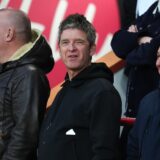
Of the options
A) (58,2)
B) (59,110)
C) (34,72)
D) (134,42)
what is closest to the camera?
(59,110)

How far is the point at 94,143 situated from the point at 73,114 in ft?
0.67

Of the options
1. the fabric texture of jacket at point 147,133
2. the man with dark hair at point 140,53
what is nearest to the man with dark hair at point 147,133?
the fabric texture of jacket at point 147,133

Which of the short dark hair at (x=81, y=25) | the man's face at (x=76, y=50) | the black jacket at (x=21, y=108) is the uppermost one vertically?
the short dark hair at (x=81, y=25)

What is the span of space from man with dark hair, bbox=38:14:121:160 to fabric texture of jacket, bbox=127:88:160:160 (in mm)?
130

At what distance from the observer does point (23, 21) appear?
134 inches

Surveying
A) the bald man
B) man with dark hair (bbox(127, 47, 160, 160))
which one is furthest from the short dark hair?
man with dark hair (bbox(127, 47, 160, 160))

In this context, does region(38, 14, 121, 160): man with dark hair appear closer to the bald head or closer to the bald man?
the bald man

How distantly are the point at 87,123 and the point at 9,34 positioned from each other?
0.87 metres

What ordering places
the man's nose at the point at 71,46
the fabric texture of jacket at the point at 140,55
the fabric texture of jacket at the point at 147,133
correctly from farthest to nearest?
1. the fabric texture of jacket at the point at 140,55
2. the man's nose at the point at 71,46
3. the fabric texture of jacket at the point at 147,133

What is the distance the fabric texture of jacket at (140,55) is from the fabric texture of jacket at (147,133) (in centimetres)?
58

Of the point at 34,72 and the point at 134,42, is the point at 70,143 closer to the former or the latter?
the point at 34,72

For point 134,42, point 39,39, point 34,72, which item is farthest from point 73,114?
point 134,42

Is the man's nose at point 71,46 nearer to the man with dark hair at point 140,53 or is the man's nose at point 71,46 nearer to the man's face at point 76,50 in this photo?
the man's face at point 76,50

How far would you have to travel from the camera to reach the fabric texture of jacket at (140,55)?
3.45 m
